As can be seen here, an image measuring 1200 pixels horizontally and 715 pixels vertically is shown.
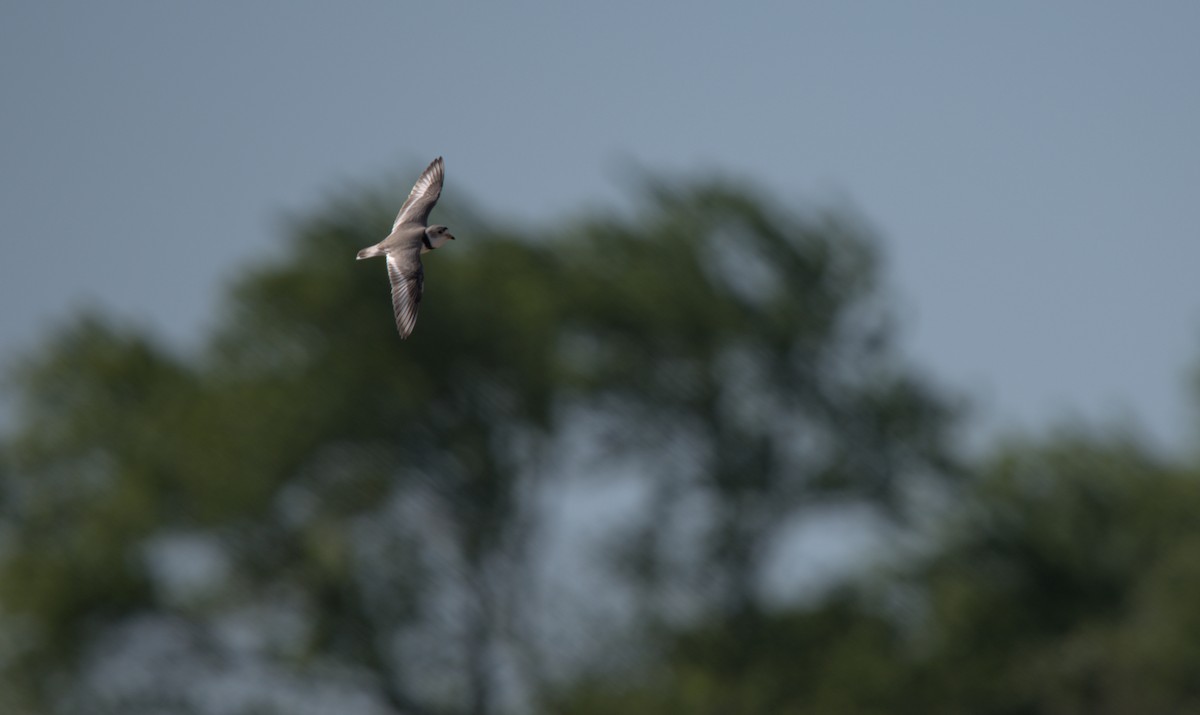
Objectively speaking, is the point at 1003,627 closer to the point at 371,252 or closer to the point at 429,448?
the point at 429,448

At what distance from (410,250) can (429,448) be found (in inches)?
730

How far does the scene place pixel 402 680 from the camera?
33.7 m

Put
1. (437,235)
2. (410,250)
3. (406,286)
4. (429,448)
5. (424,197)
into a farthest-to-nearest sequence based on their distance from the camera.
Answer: (429,448) < (424,197) < (437,235) < (410,250) < (406,286)

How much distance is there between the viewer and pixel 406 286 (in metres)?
16.2

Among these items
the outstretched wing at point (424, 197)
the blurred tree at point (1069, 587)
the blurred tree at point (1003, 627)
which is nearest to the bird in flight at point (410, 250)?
the outstretched wing at point (424, 197)

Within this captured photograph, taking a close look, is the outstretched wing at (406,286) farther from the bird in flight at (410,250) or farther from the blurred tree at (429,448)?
the blurred tree at (429,448)

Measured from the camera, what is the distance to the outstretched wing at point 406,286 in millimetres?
15648

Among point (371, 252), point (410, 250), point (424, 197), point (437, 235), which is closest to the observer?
point (371, 252)

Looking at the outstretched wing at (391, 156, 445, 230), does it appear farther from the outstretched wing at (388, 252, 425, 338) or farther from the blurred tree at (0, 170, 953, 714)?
the blurred tree at (0, 170, 953, 714)

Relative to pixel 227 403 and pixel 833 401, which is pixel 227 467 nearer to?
pixel 227 403

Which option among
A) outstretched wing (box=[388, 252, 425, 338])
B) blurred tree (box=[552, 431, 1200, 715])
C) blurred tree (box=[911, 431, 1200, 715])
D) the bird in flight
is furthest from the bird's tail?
blurred tree (box=[911, 431, 1200, 715])

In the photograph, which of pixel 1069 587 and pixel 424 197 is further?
pixel 1069 587

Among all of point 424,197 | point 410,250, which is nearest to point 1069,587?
point 424,197

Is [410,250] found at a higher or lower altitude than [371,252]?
higher
